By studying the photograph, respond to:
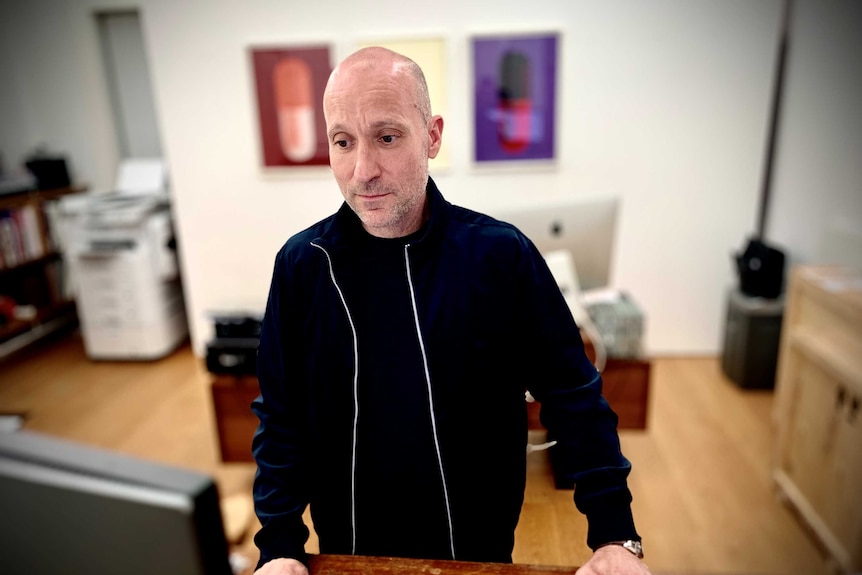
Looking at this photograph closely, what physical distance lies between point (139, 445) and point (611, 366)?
2.10 metres

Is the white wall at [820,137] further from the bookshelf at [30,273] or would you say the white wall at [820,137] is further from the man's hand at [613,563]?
the bookshelf at [30,273]

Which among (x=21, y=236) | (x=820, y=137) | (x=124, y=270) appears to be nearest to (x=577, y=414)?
(x=820, y=137)

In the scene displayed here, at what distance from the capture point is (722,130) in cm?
278

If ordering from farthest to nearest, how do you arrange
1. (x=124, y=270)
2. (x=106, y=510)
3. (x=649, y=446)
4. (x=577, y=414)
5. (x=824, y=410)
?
(x=124, y=270), (x=649, y=446), (x=824, y=410), (x=577, y=414), (x=106, y=510)

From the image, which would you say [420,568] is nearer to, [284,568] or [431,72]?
[284,568]

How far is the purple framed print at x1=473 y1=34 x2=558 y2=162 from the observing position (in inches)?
103

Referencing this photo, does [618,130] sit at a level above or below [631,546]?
above

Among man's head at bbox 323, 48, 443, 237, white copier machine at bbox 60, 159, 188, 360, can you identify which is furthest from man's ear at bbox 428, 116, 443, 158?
white copier machine at bbox 60, 159, 188, 360

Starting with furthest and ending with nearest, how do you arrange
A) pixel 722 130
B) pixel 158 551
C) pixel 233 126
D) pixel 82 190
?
pixel 82 190 < pixel 722 130 < pixel 233 126 < pixel 158 551

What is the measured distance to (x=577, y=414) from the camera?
0.68 metres

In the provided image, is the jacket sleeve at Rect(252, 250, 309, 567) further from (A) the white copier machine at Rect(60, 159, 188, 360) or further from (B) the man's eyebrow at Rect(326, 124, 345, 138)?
(A) the white copier machine at Rect(60, 159, 188, 360)

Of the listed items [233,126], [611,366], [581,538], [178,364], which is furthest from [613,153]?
[178,364]

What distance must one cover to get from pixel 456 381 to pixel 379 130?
31cm

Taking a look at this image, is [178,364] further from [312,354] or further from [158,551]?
[158,551]
